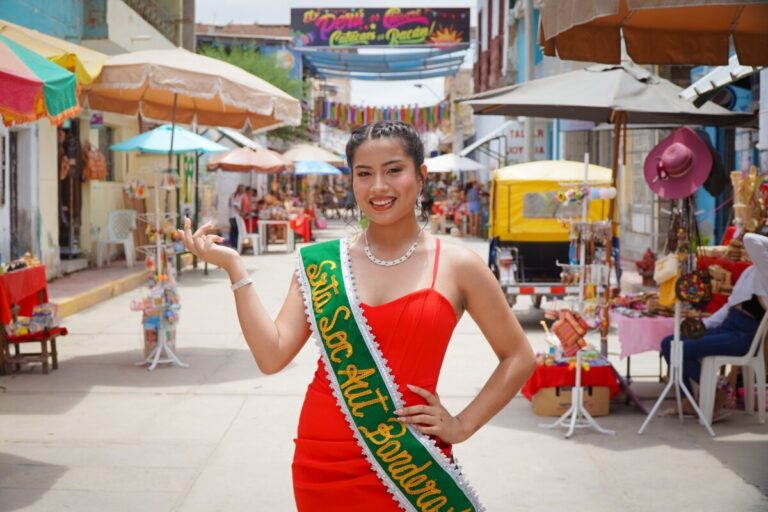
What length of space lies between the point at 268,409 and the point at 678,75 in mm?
11622

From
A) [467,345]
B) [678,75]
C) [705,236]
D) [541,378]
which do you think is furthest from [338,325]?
[678,75]

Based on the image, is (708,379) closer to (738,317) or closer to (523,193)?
(738,317)

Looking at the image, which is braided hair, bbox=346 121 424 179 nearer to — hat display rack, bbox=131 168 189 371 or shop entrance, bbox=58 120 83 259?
hat display rack, bbox=131 168 189 371

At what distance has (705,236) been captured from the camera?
1350 cm

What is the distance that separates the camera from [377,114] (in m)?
47.1

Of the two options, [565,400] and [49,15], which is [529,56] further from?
[565,400]

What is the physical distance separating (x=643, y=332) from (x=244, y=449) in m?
3.08

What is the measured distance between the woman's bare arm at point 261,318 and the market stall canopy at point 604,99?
544 centimetres

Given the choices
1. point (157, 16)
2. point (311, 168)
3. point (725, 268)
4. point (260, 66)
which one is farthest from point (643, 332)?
point (260, 66)

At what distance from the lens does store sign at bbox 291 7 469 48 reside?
41469 millimetres

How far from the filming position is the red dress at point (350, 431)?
2486 millimetres

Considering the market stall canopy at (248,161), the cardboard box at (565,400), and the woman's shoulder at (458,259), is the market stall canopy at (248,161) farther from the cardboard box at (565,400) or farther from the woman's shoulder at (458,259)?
the woman's shoulder at (458,259)

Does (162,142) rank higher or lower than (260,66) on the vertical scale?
lower

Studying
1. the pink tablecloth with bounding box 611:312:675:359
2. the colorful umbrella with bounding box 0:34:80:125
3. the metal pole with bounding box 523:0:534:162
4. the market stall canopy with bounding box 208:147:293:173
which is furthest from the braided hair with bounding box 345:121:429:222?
the market stall canopy with bounding box 208:147:293:173
